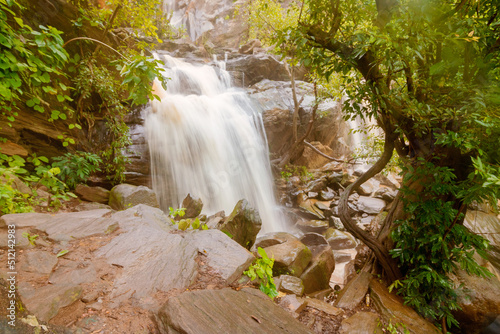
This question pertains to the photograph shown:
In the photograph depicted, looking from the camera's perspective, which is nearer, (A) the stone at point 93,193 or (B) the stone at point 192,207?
(A) the stone at point 93,193

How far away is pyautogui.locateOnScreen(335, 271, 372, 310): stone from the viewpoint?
11.8ft

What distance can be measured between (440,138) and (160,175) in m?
7.87

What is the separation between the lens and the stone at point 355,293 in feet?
11.8

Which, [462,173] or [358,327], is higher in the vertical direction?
[462,173]

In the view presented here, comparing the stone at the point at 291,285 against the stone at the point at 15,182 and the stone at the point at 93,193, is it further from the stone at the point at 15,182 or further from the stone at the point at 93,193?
the stone at the point at 93,193

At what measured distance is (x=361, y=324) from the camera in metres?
3.14

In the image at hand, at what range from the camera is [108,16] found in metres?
5.98

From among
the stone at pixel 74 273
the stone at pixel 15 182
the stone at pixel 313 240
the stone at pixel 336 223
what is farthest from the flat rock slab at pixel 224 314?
the stone at pixel 336 223

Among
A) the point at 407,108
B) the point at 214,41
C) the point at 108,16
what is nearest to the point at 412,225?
the point at 407,108

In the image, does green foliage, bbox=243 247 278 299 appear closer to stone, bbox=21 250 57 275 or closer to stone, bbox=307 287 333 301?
stone, bbox=21 250 57 275

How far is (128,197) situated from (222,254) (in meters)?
4.10

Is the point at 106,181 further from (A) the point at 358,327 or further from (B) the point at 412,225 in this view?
(B) the point at 412,225

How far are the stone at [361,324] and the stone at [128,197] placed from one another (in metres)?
5.12

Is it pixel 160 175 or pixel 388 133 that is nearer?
pixel 388 133
